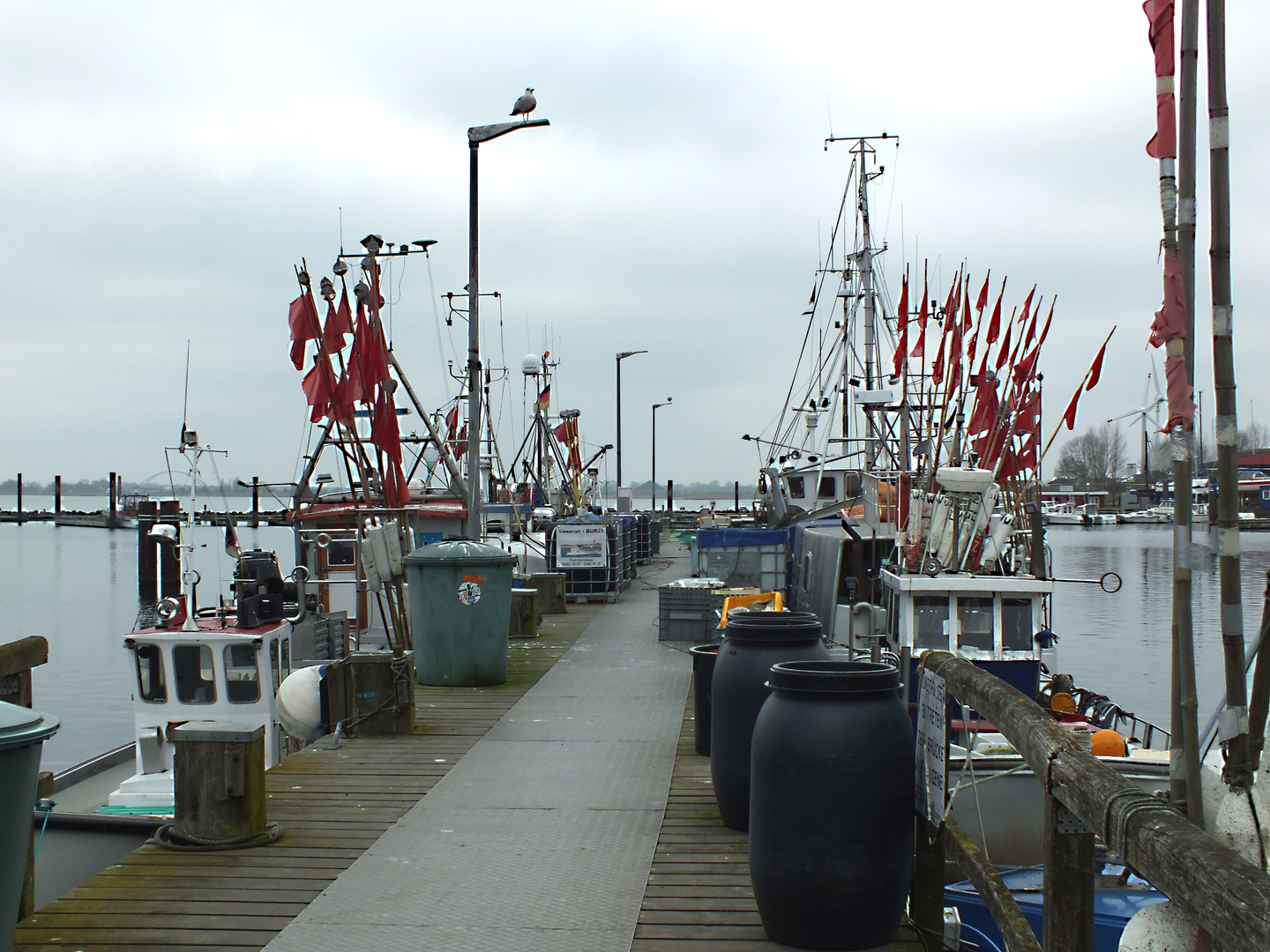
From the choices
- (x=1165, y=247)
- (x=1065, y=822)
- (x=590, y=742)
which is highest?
(x=1165, y=247)

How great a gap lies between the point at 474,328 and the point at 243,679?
716 cm

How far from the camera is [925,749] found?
18.2ft

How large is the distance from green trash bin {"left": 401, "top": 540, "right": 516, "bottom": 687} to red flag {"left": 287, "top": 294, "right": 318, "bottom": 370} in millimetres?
5032

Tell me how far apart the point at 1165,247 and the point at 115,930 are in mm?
5759

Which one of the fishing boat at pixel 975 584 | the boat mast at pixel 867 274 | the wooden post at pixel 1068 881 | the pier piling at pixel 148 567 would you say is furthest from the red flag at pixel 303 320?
the pier piling at pixel 148 567

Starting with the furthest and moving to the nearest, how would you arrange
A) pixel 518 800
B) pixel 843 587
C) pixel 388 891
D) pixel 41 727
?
pixel 843 587
pixel 518 800
pixel 388 891
pixel 41 727

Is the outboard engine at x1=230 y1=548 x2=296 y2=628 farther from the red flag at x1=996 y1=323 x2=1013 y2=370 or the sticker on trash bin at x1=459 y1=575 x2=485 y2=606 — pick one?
the red flag at x1=996 y1=323 x2=1013 y2=370

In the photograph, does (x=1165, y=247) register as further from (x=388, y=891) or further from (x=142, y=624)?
(x=142, y=624)

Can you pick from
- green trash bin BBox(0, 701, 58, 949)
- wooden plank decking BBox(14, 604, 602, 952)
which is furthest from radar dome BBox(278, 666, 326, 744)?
green trash bin BBox(0, 701, 58, 949)

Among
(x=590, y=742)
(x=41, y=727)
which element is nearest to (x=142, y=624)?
(x=590, y=742)

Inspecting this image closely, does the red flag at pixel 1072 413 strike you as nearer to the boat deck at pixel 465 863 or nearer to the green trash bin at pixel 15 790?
the boat deck at pixel 465 863

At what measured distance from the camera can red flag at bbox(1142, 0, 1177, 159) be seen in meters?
4.89

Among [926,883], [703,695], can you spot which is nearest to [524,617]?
[703,695]

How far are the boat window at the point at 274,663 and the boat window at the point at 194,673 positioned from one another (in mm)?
571
